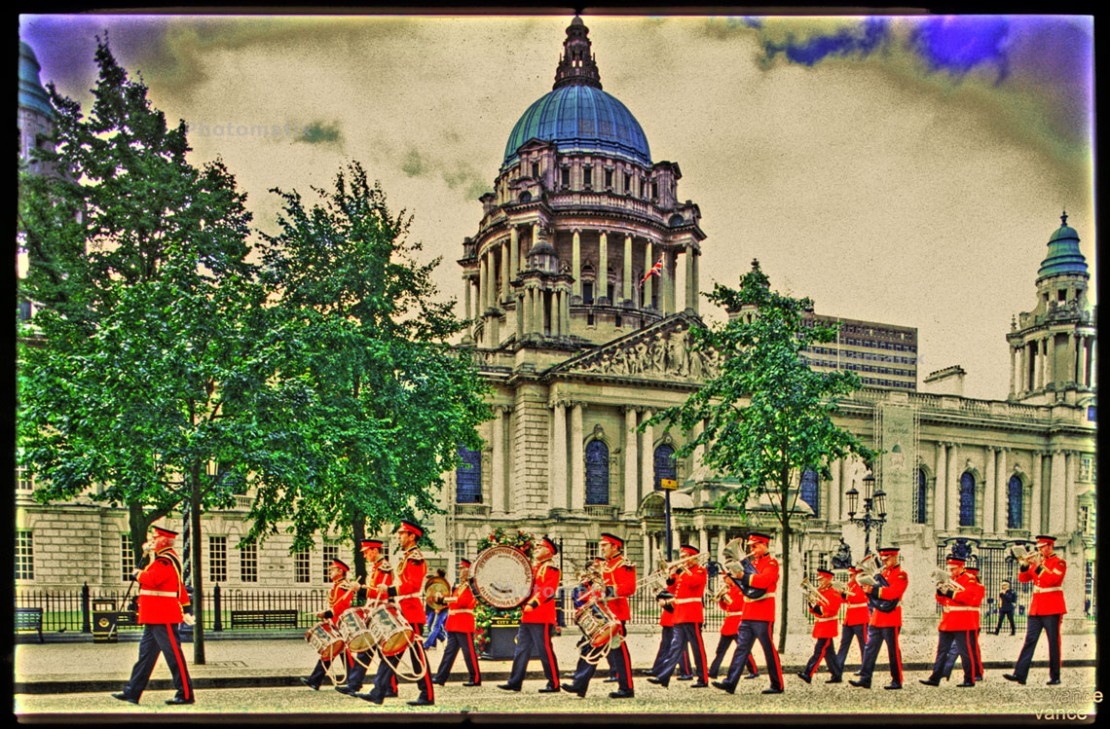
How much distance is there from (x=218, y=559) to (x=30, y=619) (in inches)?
311

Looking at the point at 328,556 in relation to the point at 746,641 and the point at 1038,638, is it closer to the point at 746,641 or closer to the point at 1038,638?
the point at 746,641

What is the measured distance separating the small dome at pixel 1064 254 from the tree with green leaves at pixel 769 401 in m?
4.48

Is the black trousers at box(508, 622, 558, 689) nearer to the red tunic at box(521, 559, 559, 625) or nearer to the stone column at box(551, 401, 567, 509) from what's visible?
the red tunic at box(521, 559, 559, 625)

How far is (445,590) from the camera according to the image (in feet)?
50.2

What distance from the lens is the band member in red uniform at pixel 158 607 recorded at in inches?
516

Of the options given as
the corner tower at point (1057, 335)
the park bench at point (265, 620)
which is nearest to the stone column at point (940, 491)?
the corner tower at point (1057, 335)

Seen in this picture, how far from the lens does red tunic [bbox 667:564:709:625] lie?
48.2 ft

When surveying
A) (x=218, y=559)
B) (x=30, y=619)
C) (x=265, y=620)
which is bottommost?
(x=265, y=620)

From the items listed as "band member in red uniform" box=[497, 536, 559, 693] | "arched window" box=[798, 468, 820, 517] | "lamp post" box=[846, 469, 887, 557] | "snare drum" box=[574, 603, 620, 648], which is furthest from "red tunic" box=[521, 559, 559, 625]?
"arched window" box=[798, 468, 820, 517]

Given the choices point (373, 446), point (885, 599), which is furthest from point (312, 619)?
point (885, 599)

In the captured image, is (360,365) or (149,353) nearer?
(149,353)

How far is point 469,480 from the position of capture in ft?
81.5

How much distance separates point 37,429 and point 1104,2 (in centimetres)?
1981

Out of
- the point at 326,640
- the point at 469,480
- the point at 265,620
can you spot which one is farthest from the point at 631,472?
the point at 326,640
